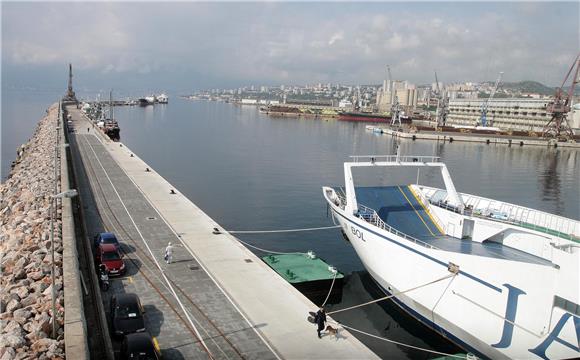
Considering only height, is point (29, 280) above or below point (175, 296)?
above

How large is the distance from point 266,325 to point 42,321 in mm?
7138

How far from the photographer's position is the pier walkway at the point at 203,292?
1506 cm

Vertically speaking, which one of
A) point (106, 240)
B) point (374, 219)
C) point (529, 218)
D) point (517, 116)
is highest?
point (517, 116)

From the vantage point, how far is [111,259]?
1983 centimetres

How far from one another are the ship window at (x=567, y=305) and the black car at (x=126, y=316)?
1423 cm

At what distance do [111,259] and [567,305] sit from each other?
17755 mm

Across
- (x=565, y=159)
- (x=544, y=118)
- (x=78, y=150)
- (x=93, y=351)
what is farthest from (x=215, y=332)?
(x=544, y=118)

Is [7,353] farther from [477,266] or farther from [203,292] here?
[477,266]

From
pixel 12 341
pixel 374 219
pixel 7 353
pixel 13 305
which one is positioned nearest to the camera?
pixel 7 353

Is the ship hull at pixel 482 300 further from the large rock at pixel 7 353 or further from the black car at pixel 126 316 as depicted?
the large rock at pixel 7 353

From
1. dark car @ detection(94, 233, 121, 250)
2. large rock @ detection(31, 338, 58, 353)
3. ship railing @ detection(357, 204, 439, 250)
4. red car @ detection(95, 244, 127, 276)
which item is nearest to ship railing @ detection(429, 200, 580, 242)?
ship railing @ detection(357, 204, 439, 250)

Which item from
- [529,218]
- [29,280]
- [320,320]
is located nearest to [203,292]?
[320,320]

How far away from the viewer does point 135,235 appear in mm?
25484

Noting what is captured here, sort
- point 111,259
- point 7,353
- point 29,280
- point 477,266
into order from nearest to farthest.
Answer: point 7,353 → point 29,280 → point 477,266 → point 111,259
